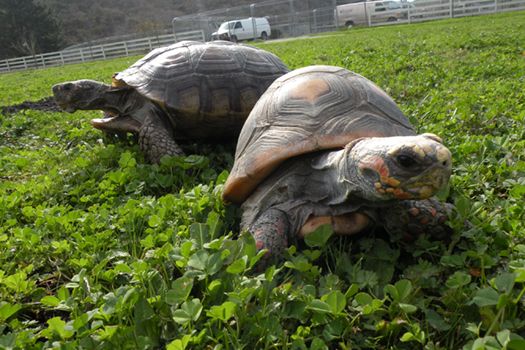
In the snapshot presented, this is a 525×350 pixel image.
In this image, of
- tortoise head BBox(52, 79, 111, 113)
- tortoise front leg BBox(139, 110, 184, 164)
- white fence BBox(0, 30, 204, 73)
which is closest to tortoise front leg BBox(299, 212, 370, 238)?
tortoise front leg BBox(139, 110, 184, 164)

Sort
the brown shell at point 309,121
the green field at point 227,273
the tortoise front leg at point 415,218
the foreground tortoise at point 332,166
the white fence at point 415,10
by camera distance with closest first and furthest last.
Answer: the green field at point 227,273
the foreground tortoise at point 332,166
the tortoise front leg at point 415,218
the brown shell at point 309,121
the white fence at point 415,10

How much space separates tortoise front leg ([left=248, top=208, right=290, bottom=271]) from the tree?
4018cm

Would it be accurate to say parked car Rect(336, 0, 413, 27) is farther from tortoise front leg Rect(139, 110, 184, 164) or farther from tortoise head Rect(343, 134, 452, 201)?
tortoise head Rect(343, 134, 452, 201)

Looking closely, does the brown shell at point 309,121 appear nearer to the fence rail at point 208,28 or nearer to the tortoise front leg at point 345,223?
the tortoise front leg at point 345,223

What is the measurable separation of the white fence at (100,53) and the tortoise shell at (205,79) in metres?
25.7

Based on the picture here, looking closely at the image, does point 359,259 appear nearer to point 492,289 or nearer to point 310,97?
point 492,289

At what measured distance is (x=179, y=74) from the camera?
357 centimetres

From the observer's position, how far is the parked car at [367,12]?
1219 inches

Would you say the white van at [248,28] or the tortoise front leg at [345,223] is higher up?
the white van at [248,28]

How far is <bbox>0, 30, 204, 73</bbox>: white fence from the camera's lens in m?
29.1

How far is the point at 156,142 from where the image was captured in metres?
3.43

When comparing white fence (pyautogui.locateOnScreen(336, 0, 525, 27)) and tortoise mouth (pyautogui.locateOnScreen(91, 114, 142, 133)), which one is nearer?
A: tortoise mouth (pyautogui.locateOnScreen(91, 114, 142, 133))

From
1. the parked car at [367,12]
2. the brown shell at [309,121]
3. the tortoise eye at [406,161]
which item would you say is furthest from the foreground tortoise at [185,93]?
the parked car at [367,12]

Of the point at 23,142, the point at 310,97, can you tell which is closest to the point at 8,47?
the point at 23,142
